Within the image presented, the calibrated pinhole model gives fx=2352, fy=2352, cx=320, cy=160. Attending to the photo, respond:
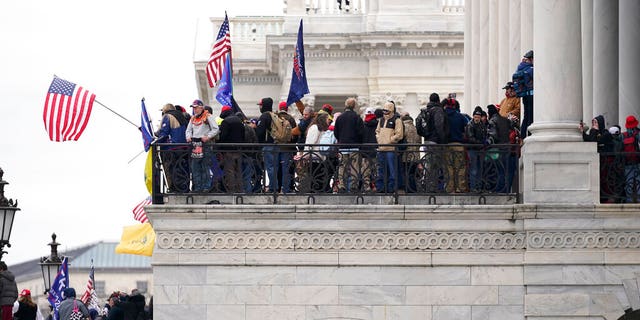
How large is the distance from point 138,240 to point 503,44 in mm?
9279

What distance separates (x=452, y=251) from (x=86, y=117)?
533 inches

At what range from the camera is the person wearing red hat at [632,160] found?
1505 inches

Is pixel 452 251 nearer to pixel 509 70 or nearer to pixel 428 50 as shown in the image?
pixel 509 70

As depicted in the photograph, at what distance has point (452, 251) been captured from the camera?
38125mm

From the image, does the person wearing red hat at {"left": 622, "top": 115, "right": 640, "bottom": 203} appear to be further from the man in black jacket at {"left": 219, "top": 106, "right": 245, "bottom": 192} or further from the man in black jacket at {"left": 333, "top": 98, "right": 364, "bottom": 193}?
the man in black jacket at {"left": 219, "top": 106, "right": 245, "bottom": 192}

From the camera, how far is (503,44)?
168 feet

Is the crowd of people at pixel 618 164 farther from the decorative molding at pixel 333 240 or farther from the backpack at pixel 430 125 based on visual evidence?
the backpack at pixel 430 125

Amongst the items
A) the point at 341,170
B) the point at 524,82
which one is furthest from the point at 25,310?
the point at 524,82

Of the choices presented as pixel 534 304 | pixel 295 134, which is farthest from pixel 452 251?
pixel 295 134

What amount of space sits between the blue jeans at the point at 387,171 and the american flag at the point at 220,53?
10.6 m

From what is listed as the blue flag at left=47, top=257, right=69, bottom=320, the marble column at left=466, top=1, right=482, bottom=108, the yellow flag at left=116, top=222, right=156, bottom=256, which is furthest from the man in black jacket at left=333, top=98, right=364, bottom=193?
the marble column at left=466, top=1, right=482, bottom=108

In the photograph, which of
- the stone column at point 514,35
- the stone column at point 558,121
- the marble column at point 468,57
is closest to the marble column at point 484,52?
the marble column at point 468,57

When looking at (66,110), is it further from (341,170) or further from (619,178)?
(619,178)

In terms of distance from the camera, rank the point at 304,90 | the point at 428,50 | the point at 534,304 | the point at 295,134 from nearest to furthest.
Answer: the point at 534,304, the point at 295,134, the point at 304,90, the point at 428,50
